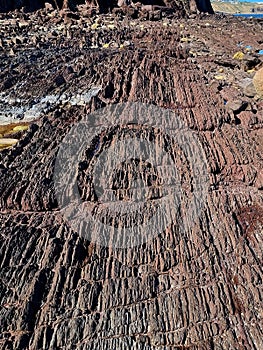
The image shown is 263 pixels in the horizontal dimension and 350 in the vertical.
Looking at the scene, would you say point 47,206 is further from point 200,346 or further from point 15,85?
point 15,85

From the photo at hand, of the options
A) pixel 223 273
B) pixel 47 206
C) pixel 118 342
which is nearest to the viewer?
pixel 118 342

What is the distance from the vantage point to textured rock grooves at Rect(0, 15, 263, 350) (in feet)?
20.5

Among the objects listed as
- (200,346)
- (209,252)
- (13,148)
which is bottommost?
(200,346)

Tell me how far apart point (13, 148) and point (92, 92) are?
439 centimetres

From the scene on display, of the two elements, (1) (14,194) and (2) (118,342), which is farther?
(1) (14,194)

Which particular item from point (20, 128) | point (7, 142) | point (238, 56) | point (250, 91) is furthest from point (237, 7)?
point (7, 142)

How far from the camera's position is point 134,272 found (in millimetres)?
7156

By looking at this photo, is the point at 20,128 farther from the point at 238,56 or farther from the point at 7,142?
the point at 238,56

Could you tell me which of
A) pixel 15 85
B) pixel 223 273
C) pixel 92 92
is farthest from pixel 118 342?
pixel 15 85

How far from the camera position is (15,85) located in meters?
14.8

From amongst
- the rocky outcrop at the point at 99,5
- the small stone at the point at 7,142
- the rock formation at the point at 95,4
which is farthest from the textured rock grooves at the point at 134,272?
the rock formation at the point at 95,4

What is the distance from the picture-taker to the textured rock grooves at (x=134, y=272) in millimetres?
6246

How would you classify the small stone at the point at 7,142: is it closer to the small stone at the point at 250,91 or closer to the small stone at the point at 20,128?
the small stone at the point at 20,128

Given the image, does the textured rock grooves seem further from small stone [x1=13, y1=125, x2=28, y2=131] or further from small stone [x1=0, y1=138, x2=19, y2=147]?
small stone [x1=13, y1=125, x2=28, y2=131]
